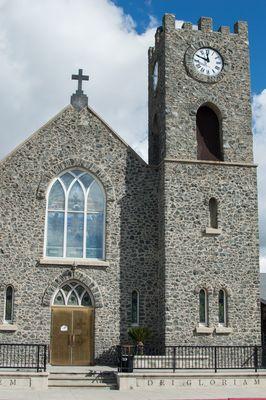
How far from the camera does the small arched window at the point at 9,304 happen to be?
21562 mm

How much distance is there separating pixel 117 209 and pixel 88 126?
144 inches

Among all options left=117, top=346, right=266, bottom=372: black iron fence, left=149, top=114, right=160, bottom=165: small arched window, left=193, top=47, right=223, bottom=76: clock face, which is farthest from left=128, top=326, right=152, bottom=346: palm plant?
left=193, top=47, right=223, bottom=76: clock face

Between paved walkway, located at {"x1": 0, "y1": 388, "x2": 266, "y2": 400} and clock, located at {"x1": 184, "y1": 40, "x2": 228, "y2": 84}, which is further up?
clock, located at {"x1": 184, "y1": 40, "x2": 228, "y2": 84}

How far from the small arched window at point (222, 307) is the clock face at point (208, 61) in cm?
920

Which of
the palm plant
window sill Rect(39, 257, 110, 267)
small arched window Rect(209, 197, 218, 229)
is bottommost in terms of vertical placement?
the palm plant

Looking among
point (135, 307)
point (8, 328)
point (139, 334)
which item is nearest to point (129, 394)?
point (139, 334)

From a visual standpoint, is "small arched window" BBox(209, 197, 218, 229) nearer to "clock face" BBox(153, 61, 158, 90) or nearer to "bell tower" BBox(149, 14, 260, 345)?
"bell tower" BBox(149, 14, 260, 345)

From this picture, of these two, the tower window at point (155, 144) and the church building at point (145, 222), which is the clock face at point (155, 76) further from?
the tower window at point (155, 144)

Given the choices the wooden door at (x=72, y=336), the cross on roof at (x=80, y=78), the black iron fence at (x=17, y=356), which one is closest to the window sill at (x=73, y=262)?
the wooden door at (x=72, y=336)

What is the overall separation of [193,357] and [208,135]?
916 centimetres

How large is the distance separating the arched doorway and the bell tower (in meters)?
2.93

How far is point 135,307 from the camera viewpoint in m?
22.7

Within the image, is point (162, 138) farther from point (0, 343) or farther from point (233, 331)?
point (0, 343)

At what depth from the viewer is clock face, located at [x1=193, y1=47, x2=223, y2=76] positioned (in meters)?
24.6
